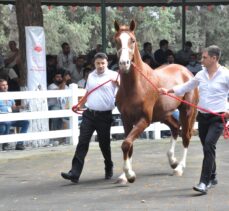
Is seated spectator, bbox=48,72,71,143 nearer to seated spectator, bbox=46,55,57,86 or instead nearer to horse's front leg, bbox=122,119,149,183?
seated spectator, bbox=46,55,57,86

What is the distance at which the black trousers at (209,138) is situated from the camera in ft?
25.8

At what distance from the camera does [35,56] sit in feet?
43.0

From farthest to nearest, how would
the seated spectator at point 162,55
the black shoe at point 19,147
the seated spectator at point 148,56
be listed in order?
the seated spectator at point 162,55
the seated spectator at point 148,56
the black shoe at point 19,147

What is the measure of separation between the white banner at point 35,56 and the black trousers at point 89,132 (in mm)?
4199

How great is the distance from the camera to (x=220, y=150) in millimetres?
12523

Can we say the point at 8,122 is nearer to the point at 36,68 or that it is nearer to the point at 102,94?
the point at 36,68

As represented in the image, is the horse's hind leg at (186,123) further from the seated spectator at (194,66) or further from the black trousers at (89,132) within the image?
the seated spectator at (194,66)

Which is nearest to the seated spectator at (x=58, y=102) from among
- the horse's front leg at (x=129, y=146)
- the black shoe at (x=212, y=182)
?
the horse's front leg at (x=129, y=146)

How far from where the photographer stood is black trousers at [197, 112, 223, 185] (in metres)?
7.86

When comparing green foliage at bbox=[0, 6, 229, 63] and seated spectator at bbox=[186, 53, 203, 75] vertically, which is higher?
green foliage at bbox=[0, 6, 229, 63]

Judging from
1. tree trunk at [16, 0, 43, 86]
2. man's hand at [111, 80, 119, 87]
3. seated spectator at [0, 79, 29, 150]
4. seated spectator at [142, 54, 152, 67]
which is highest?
tree trunk at [16, 0, 43, 86]

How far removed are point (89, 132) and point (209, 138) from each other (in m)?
2.03

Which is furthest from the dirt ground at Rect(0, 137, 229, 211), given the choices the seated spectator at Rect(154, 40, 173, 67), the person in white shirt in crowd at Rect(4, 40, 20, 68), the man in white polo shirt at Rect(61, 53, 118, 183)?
the seated spectator at Rect(154, 40, 173, 67)

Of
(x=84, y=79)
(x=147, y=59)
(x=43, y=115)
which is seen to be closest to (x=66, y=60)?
(x=84, y=79)
